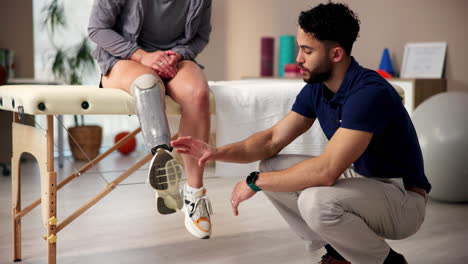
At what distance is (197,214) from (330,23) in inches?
28.8

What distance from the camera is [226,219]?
9.10 ft

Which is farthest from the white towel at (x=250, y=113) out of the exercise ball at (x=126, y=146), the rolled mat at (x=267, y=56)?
the exercise ball at (x=126, y=146)

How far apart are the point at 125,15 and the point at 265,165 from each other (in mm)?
743

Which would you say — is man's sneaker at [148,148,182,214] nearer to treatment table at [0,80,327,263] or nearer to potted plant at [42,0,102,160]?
treatment table at [0,80,327,263]

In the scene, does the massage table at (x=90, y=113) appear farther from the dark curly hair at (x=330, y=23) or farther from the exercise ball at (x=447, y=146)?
the exercise ball at (x=447, y=146)

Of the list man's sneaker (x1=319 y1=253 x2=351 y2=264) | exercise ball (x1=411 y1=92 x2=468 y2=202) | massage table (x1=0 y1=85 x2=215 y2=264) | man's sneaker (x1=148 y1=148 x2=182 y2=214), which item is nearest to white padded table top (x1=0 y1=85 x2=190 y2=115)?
massage table (x1=0 y1=85 x2=215 y2=264)

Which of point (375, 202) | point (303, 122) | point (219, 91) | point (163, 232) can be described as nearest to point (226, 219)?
point (163, 232)

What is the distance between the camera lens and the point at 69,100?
1.85 m

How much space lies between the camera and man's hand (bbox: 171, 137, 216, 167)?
5.52ft

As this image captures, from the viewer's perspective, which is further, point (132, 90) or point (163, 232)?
point (163, 232)

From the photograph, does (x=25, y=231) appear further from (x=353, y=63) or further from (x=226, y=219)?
(x=353, y=63)

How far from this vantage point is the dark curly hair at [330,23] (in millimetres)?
1643

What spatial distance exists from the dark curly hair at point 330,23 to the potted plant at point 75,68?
321cm

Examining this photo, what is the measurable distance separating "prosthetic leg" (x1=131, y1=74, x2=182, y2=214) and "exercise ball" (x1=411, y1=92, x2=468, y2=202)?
1.63 meters
